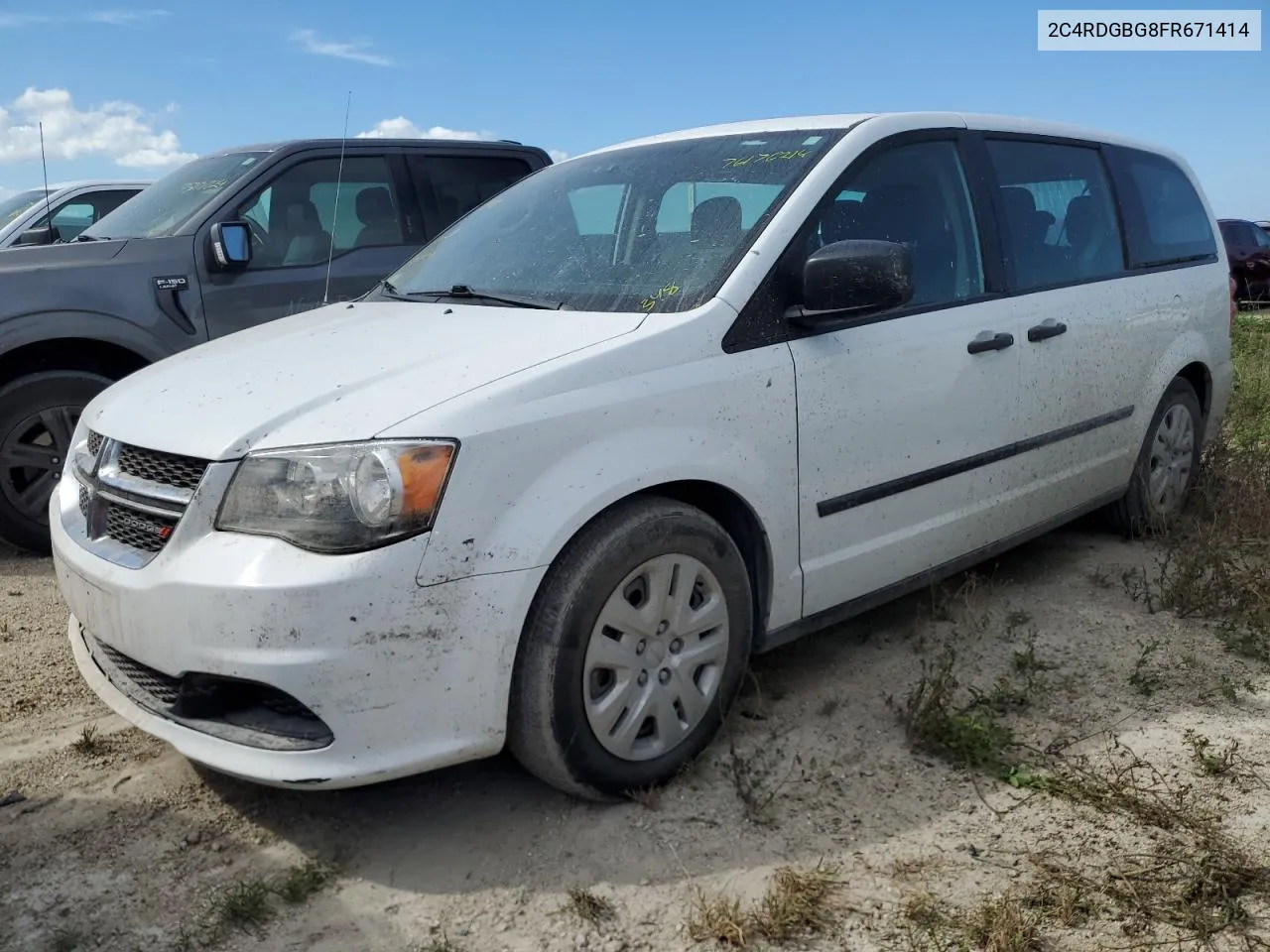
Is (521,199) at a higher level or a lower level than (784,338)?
higher

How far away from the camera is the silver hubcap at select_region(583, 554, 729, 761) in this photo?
111 inches

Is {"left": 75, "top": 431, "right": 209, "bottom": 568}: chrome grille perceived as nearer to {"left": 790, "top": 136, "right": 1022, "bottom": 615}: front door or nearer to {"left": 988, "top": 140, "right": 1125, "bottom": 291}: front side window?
{"left": 790, "top": 136, "right": 1022, "bottom": 615}: front door

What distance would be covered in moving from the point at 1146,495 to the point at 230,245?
4.27 metres

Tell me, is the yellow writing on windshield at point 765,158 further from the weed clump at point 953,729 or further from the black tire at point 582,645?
the weed clump at point 953,729

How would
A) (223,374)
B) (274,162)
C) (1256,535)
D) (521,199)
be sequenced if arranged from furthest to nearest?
(274,162)
(1256,535)
(521,199)
(223,374)

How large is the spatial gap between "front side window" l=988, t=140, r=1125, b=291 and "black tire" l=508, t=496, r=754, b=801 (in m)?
1.81

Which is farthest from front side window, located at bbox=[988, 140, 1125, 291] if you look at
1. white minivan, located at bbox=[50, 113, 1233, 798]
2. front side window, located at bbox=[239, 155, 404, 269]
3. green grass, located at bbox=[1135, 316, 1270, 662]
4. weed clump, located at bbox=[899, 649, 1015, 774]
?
front side window, located at bbox=[239, 155, 404, 269]

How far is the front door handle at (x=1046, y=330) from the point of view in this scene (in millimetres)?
4004

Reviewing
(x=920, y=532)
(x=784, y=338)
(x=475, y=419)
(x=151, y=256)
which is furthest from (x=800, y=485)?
(x=151, y=256)

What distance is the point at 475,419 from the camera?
8.51 feet

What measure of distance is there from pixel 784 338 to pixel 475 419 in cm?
101

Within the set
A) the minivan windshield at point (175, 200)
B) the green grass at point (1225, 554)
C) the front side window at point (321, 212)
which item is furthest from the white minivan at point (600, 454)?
the minivan windshield at point (175, 200)

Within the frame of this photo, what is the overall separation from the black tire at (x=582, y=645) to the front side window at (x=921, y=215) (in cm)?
104

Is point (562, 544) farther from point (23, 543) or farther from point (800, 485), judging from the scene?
point (23, 543)
